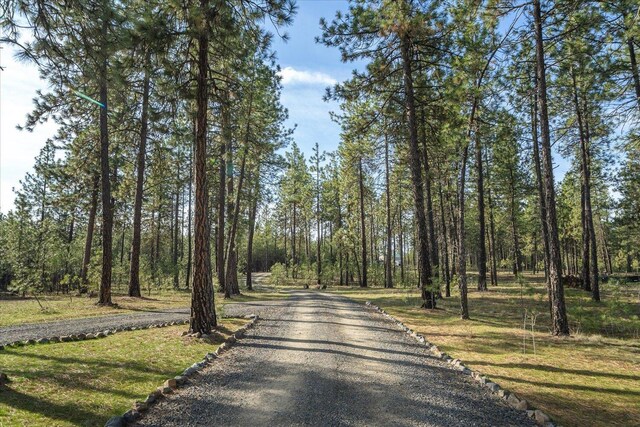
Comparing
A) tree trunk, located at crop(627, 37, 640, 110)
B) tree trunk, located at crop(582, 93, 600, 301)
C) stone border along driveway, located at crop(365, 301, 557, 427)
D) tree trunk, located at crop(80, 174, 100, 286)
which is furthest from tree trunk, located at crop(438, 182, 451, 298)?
tree trunk, located at crop(80, 174, 100, 286)

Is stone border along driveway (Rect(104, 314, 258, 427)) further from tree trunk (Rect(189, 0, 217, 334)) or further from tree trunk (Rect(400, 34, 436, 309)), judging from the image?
tree trunk (Rect(400, 34, 436, 309))

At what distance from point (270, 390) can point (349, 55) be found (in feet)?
39.2

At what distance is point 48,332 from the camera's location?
9211 millimetres

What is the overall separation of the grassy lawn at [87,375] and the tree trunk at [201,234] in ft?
2.37

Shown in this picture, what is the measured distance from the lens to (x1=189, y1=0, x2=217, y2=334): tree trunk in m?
9.14

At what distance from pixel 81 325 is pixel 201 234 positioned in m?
4.82

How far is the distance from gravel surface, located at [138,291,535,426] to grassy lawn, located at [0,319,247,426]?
1.95 feet

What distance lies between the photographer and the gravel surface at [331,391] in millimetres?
4301

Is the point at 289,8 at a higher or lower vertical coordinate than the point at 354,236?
higher

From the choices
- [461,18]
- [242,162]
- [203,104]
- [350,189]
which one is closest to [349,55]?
[461,18]

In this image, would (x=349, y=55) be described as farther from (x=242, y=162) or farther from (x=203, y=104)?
(x=242, y=162)

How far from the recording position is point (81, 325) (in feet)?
34.2

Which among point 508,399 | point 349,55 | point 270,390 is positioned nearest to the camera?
point 508,399

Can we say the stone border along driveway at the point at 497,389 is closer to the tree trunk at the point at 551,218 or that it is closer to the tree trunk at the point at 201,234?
the tree trunk at the point at 551,218
